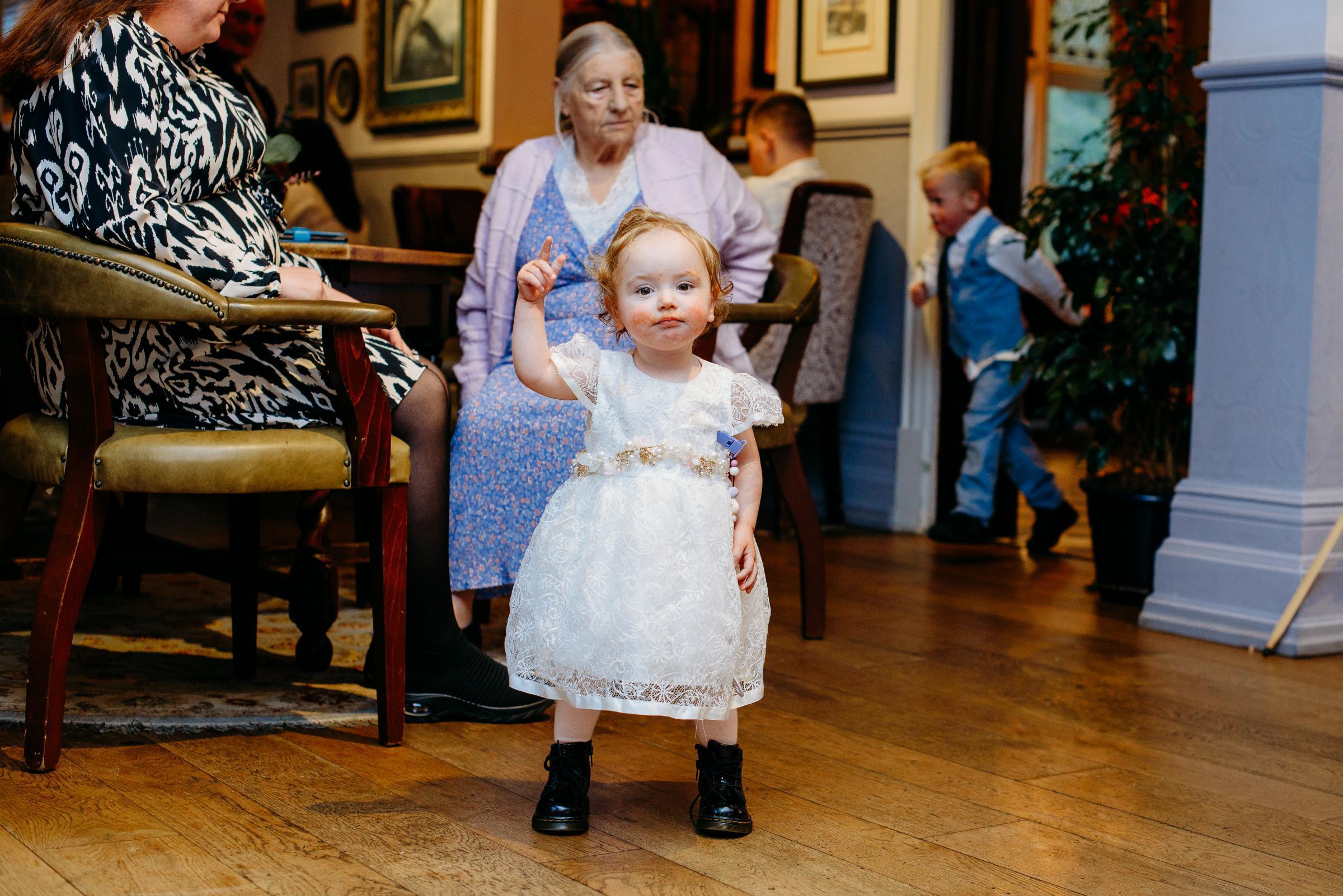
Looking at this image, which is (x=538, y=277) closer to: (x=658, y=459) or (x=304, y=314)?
(x=658, y=459)

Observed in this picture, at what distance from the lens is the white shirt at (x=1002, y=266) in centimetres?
400

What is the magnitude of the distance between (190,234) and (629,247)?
64cm

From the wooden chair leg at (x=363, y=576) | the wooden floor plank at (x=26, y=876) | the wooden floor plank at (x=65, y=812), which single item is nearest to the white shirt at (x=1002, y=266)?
the wooden chair leg at (x=363, y=576)

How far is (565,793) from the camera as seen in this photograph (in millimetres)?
1726

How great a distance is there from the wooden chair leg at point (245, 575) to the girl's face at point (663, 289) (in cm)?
94

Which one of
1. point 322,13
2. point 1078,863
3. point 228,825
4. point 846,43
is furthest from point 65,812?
point 322,13

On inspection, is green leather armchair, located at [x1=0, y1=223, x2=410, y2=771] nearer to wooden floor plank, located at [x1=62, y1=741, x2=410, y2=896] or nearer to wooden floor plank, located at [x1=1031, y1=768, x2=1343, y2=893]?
wooden floor plank, located at [x1=62, y1=741, x2=410, y2=896]

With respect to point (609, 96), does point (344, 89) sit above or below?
above

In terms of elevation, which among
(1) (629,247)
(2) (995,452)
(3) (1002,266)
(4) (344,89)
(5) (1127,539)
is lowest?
(5) (1127,539)

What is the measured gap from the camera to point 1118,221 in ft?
11.4

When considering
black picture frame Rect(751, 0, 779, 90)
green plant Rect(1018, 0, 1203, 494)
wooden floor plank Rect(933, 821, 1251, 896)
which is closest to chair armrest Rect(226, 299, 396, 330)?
wooden floor plank Rect(933, 821, 1251, 896)

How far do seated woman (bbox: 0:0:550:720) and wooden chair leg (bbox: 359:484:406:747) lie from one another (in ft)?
0.42

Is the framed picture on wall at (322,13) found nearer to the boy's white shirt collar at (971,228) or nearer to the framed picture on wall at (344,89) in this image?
the framed picture on wall at (344,89)

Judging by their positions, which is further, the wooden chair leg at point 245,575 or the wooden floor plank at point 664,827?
the wooden chair leg at point 245,575
